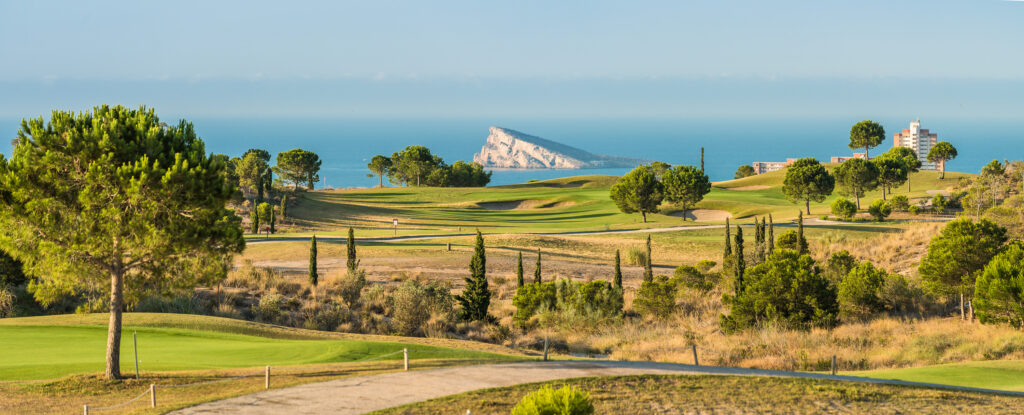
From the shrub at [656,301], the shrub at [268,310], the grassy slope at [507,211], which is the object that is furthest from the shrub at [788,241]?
the shrub at [268,310]

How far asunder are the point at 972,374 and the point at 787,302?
37.3 ft

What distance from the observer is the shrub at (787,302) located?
30797 mm

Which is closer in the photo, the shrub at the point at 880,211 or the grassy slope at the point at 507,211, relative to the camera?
the shrub at the point at 880,211

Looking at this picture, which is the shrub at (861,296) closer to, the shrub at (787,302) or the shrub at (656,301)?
the shrub at (787,302)

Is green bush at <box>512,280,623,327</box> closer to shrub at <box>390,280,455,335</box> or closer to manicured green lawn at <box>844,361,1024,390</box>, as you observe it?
shrub at <box>390,280,455,335</box>

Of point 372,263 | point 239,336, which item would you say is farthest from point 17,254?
point 372,263

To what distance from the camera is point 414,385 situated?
1608 centimetres

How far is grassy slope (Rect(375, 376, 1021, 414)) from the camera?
1456cm

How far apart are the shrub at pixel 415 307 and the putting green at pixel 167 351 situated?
8.70m

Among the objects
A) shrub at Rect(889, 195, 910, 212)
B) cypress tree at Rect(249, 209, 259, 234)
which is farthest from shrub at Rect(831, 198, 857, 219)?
cypress tree at Rect(249, 209, 259, 234)

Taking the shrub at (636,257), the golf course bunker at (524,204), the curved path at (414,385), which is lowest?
the curved path at (414,385)

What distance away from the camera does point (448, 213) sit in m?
87.1

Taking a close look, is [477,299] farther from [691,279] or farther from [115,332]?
[115,332]

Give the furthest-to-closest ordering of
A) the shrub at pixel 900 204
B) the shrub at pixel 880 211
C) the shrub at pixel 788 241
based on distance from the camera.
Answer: the shrub at pixel 900 204 → the shrub at pixel 880 211 → the shrub at pixel 788 241
